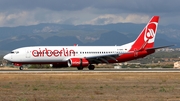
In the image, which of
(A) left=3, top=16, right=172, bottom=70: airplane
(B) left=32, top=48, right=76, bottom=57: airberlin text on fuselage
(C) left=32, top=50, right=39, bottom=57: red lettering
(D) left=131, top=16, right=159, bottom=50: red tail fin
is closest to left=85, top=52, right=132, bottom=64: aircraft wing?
(A) left=3, top=16, right=172, bottom=70: airplane

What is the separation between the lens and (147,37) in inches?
3403

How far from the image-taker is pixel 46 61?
79.7m

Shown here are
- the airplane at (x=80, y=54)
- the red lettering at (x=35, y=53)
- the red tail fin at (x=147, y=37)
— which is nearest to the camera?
the red lettering at (x=35, y=53)

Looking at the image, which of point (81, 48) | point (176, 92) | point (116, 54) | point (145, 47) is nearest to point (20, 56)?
point (81, 48)

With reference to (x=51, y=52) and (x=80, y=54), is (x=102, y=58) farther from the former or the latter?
(x=51, y=52)

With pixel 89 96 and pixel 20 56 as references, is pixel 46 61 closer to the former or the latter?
pixel 20 56

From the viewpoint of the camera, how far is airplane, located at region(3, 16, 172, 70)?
260 feet

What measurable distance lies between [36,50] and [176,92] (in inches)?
1720

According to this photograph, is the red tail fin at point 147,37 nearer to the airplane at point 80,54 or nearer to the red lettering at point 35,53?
the airplane at point 80,54

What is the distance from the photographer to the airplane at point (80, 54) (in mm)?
79125

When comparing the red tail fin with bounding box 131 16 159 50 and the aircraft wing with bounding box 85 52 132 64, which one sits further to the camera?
the red tail fin with bounding box 131 16 159 50

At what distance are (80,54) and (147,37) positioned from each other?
Answer: 1266 cm

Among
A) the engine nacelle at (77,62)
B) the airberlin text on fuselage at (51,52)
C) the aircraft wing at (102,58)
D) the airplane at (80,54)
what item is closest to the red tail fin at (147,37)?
the airplane at (80,54)

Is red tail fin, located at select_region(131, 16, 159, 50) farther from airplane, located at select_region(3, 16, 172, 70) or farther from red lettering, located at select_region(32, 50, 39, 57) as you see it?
red lettering, located at select_region(32, 50, 39, 57)
